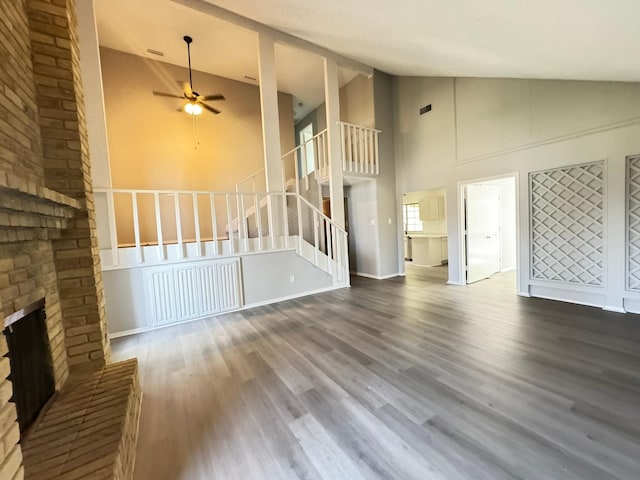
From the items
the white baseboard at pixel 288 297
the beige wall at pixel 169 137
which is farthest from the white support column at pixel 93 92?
the white baseboard at pixel 288 297

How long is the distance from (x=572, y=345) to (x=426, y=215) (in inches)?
200

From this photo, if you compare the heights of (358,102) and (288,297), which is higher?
(358,102)

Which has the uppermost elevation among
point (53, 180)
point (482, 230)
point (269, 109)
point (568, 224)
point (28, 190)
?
point (269, 109)

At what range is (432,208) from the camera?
7062 millimetres

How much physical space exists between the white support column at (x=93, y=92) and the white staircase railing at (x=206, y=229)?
28cm

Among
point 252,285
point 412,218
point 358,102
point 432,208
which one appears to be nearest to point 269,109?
point 358,102

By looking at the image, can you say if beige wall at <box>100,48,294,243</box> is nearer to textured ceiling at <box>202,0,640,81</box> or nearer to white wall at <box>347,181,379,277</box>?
textured ceiling at <box>202,0,640,81</box>

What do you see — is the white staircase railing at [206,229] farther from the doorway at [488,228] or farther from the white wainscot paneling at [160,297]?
the doorway at [488,228]

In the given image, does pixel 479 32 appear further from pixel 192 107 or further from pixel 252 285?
pixel 192 107

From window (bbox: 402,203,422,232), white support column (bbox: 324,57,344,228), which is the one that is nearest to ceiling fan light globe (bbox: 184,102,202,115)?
white support column (bbox: 324,57,344,228)

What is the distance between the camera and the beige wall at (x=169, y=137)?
510 cm

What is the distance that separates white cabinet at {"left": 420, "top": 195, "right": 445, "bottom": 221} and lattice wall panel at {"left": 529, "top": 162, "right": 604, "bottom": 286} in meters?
3.00

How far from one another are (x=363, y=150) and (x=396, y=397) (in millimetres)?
4921

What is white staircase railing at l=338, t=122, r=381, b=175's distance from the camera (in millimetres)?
5434
